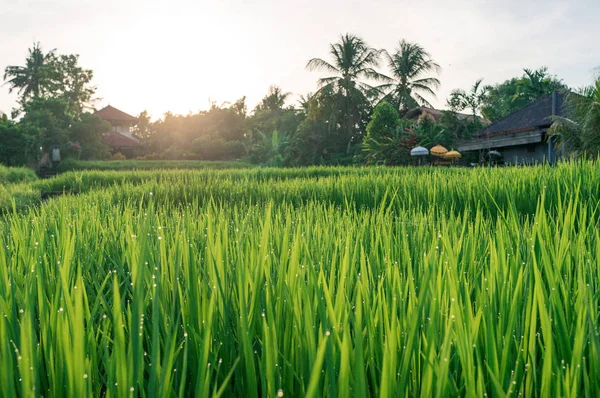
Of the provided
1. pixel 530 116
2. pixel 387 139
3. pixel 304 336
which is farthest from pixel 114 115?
pixel 304 336

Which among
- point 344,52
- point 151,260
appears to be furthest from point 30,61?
point 151,260

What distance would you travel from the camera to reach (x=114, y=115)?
39.8 m

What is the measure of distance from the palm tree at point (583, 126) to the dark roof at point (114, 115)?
112 ft

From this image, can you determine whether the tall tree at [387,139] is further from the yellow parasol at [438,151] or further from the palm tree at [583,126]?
the palm tree at [583,126]

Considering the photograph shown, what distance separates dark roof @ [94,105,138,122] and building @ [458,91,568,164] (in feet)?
98.0

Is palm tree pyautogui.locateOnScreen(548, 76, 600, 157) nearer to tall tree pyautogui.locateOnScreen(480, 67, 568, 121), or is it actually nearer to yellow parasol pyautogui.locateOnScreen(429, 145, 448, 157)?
yellow parasol pyautogui.locateOnScreen(429, 145, 448, 157)

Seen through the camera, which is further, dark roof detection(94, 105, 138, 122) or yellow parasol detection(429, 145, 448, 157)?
dark roof detection(94, 105, 138, 122)

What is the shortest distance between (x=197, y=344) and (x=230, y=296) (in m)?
0.14

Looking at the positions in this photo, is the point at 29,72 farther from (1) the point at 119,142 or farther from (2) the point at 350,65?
(2) the point at 350,65

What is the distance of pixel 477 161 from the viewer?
18.9 meters

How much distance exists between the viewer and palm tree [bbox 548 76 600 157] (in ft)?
38.5

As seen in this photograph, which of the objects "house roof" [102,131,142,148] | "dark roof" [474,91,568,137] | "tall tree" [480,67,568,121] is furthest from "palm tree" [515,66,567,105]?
"house roof" [102,131,142,148]

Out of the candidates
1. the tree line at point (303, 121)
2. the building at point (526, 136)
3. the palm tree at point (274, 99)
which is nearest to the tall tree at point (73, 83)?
the tree line at point (303, 121)

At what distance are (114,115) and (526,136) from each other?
112ft
